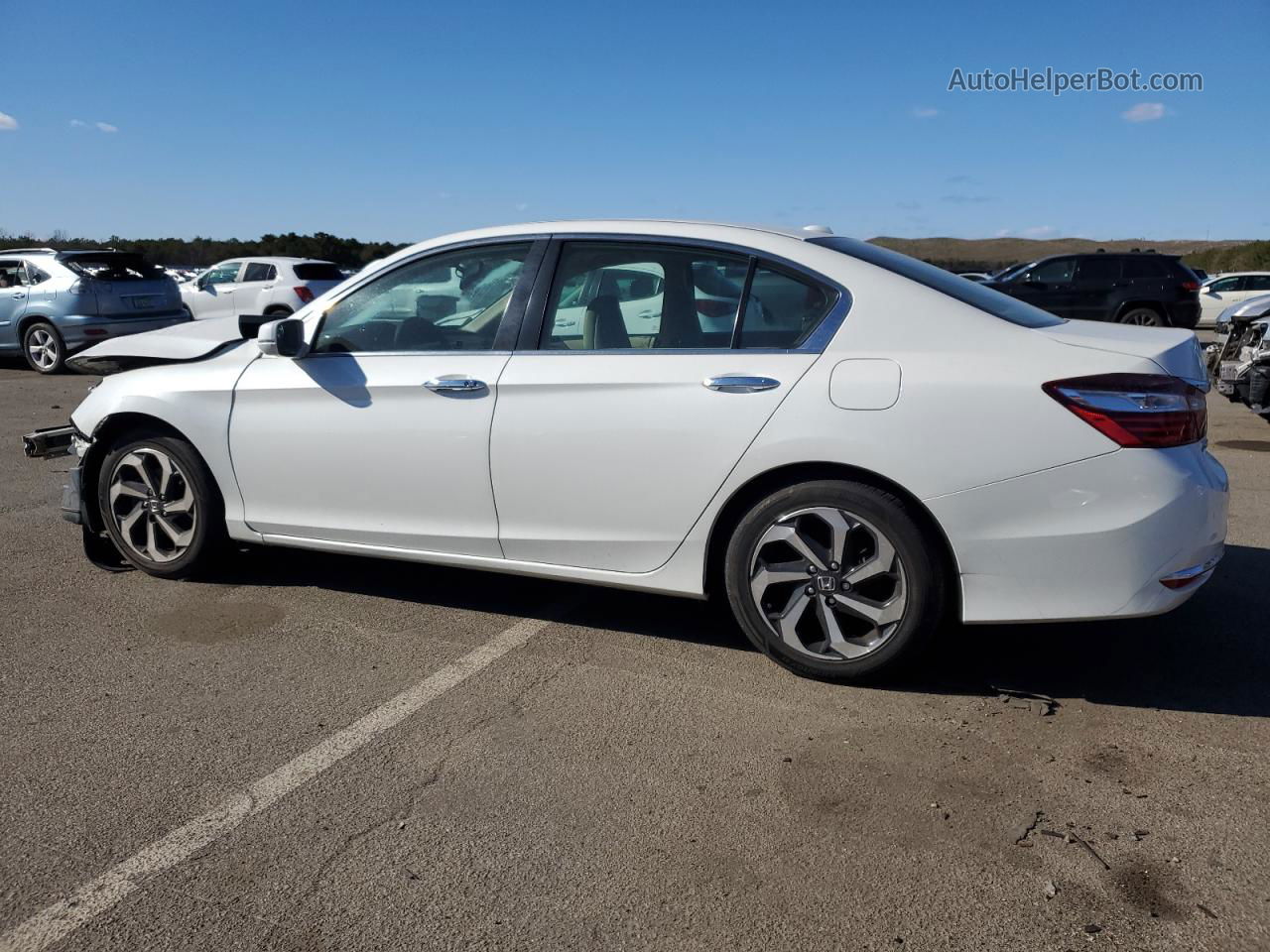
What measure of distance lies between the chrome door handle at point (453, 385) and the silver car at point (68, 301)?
39.1ft

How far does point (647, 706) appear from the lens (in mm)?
3680

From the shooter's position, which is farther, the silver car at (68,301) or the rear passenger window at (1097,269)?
the rear passenger window at (1097,269)

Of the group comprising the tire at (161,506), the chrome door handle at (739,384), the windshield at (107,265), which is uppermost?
the windshield at (107,265)

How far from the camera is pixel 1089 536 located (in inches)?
133

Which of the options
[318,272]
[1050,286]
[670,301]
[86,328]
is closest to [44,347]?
[86,328]

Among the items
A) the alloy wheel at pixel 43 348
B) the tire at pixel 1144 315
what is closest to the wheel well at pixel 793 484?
the alloy wheel at pixel 43 348

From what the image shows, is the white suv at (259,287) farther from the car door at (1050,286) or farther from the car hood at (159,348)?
the car hood at (159,348)

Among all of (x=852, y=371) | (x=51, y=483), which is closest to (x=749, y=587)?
(x=852, y=371)

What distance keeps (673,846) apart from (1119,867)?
3.75 ft

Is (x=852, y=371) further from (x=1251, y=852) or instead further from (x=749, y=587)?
(x=1251, y=852)

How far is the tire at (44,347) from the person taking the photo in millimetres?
14414

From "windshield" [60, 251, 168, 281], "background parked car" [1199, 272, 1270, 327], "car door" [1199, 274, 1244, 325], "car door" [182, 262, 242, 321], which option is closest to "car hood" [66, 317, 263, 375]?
"windshield" [60, 251, 168, 281]

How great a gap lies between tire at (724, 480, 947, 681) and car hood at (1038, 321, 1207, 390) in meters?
0.84

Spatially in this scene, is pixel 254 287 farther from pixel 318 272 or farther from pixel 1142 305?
pixel 1142 305
